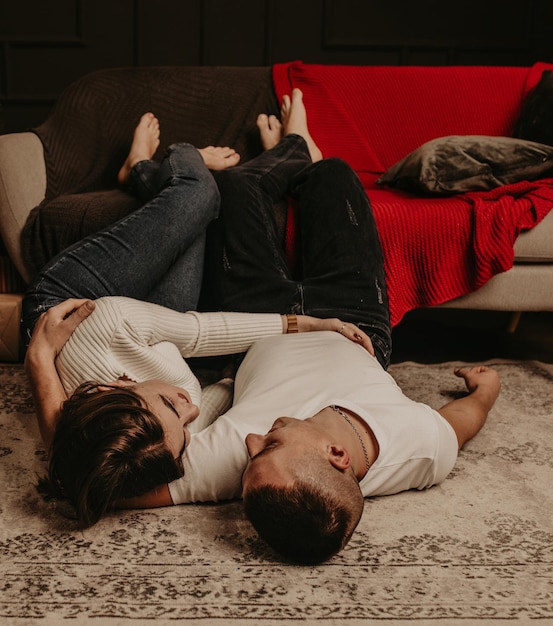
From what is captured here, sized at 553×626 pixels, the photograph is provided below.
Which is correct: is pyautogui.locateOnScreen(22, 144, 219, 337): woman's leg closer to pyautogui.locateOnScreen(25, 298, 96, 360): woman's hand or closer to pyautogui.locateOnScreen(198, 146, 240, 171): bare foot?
pyautogui.locateOnScreen(25, 298, 96, 360): woman's hand

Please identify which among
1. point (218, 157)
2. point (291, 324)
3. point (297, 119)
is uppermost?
point (297, 119)

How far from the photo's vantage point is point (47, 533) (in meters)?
1.20

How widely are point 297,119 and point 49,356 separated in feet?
4.52

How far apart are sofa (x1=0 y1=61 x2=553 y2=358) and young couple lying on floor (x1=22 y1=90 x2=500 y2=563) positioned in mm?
158

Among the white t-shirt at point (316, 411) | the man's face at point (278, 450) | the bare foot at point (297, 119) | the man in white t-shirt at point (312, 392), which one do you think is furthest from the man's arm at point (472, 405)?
the bare foot at point (297, 119)

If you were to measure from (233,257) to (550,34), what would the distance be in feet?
7.97

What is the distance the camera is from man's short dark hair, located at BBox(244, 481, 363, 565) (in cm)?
102

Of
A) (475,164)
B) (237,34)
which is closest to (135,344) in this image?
(475,164)

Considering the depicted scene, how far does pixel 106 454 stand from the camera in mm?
1114

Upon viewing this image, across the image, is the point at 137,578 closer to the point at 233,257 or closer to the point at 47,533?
the point at 47,533

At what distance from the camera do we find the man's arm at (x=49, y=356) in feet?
4.26

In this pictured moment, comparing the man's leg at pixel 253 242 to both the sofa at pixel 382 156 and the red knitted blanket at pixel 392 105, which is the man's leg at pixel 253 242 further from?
the red knitted blanket at pixel 392 105

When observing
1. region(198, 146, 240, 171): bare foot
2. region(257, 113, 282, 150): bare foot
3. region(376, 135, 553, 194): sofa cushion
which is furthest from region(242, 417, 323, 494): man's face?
region(257, 113, 282, 150): bare foot

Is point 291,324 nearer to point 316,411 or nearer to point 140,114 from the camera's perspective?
point 316,411
